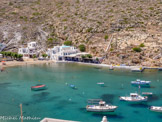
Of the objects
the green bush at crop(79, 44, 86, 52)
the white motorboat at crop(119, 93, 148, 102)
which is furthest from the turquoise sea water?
the green bush at crop(79, 44, 86, 52)

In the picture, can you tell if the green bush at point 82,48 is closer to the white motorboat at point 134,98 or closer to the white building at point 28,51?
the white building at point 28,51

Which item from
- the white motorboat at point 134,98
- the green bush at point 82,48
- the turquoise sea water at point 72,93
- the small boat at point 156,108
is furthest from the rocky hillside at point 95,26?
the small boat at point 156,108

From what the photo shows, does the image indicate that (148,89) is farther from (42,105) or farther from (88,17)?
(88,17)

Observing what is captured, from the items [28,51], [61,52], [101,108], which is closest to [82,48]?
[61,52]

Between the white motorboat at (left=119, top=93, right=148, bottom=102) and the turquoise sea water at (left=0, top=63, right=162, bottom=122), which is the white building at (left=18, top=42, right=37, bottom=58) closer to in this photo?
the turquoise sea water at (left=0, top=63, right=162, bottom=122)

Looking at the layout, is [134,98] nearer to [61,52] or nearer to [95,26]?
[61,52]

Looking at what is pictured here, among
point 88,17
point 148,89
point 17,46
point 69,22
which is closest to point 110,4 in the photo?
point 88,17

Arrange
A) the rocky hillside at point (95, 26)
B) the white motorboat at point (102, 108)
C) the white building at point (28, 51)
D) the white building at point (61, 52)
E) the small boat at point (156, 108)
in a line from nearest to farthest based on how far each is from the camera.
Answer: the small boat at point (156, 108) < the white motorboat at point (102, 108) < the rocky hillside at point (95, 26) < the white building at point (61, 52) < the white building at point (28, 51)
